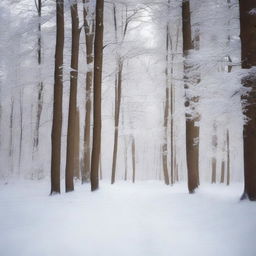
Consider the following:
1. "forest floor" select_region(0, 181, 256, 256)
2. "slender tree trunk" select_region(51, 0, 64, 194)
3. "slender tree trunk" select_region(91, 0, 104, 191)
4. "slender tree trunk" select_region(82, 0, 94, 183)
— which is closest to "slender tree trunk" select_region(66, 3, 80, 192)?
"slender tree trunk" select_region(51, 0, 64, 194)

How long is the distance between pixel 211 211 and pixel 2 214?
500cm

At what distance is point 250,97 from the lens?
642cm

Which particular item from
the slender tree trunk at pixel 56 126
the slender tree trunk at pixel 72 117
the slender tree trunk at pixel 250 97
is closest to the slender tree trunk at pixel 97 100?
the slender tree trunk at pixel 72 117

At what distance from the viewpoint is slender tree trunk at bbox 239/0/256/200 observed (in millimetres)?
6316

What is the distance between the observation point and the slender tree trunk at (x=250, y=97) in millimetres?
6316

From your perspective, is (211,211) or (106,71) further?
(106,71)

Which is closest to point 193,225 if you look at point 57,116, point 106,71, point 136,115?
point 57,116

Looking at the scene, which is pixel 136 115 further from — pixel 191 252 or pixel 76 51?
pixel 191 252

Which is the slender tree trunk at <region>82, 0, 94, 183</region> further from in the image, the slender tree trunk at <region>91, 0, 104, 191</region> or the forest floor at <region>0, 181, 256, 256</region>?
the forest floor at <region>0, 181, 256, 256</region>

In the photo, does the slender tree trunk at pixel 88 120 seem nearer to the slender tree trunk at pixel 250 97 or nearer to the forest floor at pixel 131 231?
the forest floor at pixel 131 231

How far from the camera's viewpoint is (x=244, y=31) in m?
6.63

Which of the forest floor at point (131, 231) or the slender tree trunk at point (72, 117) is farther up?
the slender tree trunk at point (72, 117)

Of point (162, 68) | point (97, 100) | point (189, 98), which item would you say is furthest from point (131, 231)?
point (162, 68)

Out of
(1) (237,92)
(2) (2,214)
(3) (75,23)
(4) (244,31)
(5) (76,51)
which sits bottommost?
(2) (2,214)
